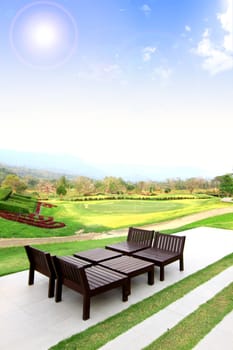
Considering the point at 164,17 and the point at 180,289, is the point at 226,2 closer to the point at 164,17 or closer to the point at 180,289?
the point at 164,17

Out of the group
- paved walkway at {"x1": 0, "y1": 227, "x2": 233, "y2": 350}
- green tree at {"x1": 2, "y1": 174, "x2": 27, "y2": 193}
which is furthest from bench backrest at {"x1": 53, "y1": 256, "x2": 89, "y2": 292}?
green tree at {"x1": 2, "y1": 174, "x2": 27, "y2": 193}

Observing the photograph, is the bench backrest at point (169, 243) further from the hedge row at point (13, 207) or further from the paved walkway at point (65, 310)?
the hedge row at point (13, 207)

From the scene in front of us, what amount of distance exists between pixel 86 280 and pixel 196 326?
1.56 meters

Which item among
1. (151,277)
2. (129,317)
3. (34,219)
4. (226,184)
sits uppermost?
(226,184)

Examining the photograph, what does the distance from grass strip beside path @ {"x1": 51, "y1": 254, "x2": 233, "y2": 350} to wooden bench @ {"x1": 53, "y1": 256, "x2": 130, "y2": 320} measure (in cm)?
32

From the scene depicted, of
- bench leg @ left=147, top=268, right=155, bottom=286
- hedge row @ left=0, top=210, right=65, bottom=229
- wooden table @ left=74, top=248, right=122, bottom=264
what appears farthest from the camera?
hedge row @ left=0, top=210, right=65, bottom=229

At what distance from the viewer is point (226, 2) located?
509 inches

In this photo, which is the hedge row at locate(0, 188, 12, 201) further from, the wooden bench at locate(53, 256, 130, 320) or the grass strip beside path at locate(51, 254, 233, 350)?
the grass strip beside path at locate(51, 254, 233, 350)

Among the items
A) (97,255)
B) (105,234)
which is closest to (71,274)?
(97,255)

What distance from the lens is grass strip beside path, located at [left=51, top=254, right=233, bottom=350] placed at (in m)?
2.53

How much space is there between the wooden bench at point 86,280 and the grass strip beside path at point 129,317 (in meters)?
0.32

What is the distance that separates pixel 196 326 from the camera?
2881mm

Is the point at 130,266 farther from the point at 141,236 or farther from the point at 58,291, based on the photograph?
the point at 141,236

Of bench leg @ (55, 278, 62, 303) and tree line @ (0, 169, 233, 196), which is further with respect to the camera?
tree line @ (0, 169, 233, 196)
